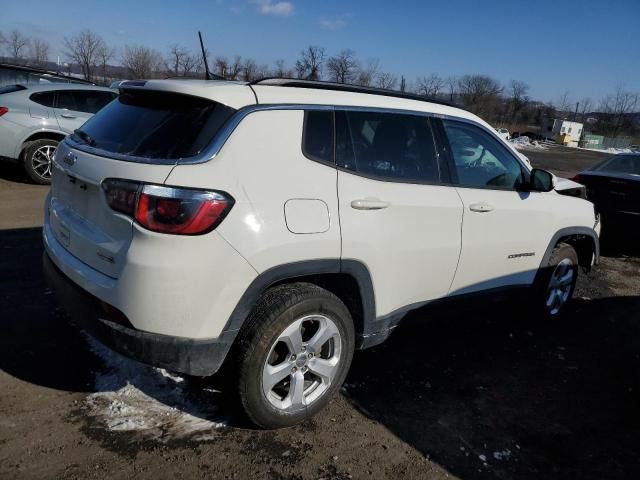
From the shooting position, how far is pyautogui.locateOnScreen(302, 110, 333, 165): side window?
2.74 m

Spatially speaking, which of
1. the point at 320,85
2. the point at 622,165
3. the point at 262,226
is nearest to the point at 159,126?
the point at 262,226

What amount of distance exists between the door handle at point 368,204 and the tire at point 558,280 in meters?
2.17

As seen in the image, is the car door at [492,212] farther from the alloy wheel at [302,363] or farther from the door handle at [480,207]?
the alloy wheel at [302,363]

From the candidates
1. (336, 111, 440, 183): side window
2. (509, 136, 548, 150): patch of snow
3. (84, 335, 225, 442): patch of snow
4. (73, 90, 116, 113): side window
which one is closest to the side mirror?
(336, 111, 440, 183): side window

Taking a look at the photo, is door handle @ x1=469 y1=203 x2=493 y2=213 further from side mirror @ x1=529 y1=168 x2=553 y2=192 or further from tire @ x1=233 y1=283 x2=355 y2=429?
tire @ x1=233 y1=283 x2=355 y2=429

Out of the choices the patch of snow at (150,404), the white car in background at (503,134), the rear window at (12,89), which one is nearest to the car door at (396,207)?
the white car in background at (503,134)

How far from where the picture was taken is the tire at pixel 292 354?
2.62 metres

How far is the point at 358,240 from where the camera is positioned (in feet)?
9.22

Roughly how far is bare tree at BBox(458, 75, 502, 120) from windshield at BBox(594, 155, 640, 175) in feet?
255

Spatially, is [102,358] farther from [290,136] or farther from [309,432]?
[290,136]

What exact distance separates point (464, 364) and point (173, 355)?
2.33 m

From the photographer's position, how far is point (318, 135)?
2.80 m

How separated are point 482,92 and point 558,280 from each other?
9162 centimetres

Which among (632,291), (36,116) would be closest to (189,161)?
(632,291)
